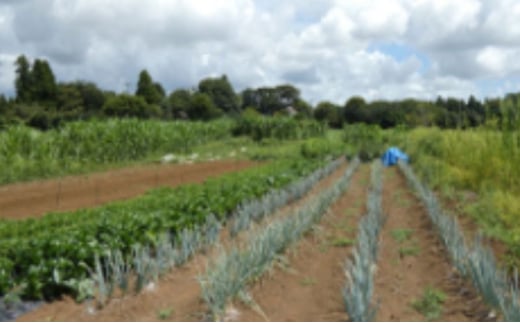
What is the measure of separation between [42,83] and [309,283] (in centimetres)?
4315

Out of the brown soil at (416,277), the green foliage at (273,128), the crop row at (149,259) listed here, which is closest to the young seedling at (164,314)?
the crop row at (149,259)

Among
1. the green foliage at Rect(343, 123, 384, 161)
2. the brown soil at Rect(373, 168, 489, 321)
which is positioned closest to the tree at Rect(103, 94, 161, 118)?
the green foliage at Rect(343, 123, 384, 161)

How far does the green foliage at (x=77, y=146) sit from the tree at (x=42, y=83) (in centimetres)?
2420

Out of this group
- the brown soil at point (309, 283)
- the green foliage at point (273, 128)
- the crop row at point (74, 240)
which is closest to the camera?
the brown soil at point (309, 283)

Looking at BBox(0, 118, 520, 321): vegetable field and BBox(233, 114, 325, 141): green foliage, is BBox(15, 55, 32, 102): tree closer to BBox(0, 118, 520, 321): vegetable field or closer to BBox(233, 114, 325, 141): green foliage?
BBox(233, 114, 325, 141): green foliage

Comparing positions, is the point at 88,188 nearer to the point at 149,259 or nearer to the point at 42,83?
the point at 149,259

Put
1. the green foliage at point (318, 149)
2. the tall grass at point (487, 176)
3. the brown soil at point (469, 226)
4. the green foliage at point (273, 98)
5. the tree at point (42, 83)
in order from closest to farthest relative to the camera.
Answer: the brown soil at point (469, 226) < the tall grass at point (487, 176) < the green foliage at point (318, 149) < the tree at point (42, 83) < the green foliage at point (273, 98)

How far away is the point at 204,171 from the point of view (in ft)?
60.0

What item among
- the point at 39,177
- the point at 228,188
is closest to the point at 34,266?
the point at 228,188

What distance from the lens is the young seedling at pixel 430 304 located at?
4559 mm

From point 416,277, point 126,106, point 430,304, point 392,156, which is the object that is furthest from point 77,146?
point 126,106

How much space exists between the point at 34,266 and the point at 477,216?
587 centimetres

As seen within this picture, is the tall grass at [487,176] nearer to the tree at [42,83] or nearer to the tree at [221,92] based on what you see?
the tree at [42,83]

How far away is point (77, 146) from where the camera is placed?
57.5 ft
